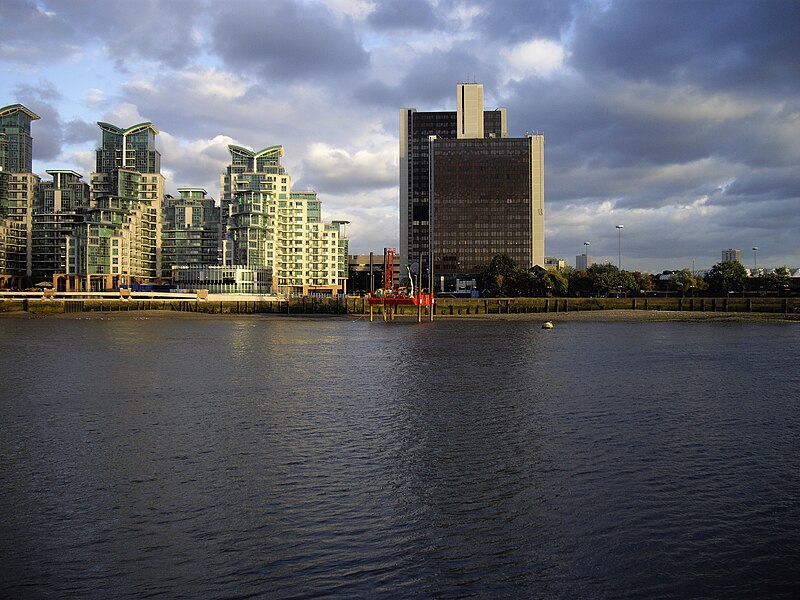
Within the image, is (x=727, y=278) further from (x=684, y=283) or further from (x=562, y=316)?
(x=562, y=316)

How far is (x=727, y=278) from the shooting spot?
180 m

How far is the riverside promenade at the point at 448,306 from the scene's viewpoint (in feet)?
485

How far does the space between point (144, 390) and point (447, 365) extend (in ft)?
76.5

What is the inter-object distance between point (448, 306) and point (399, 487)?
5485 inches

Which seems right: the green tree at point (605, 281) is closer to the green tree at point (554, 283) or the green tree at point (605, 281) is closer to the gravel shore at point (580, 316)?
the green tree at point (554, 283)

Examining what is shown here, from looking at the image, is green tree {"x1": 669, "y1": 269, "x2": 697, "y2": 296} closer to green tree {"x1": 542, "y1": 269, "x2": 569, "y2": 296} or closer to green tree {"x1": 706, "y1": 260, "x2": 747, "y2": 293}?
green tree {"x1": 706, "y1": 260, "x2": 747, "y2": 293}

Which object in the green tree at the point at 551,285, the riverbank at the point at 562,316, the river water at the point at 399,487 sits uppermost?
the green tree at the point at 551,285

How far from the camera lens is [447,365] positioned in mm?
53531

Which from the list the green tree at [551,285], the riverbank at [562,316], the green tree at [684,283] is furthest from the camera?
the green tree at [551,285]

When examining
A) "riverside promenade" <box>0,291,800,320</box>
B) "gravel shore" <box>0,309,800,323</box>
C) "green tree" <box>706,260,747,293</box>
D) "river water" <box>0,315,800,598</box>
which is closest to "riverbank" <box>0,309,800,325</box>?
"gravel shore" <box>0,309,800,323</box>

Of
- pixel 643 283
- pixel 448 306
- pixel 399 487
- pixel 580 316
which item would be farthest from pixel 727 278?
pixel 399 487

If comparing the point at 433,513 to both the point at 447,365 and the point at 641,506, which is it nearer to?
the point at 641,506

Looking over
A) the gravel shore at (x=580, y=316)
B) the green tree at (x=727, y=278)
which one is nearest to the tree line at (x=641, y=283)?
the green tree at (x=727, y=278)

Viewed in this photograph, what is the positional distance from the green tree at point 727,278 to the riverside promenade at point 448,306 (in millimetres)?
25509
